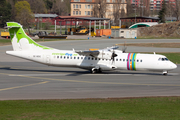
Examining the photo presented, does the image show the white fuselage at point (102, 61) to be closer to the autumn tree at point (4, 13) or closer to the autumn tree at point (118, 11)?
the autumn tree at point (4, 13)

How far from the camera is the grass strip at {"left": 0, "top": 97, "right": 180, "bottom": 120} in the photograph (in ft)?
46.9

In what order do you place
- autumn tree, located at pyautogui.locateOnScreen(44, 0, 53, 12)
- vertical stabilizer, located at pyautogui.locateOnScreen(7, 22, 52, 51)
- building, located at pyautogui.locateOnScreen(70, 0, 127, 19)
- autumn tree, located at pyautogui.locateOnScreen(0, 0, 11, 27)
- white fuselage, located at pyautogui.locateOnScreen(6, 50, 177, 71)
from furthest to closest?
autumn tree, located at pyautogui.locateOnScreen(44, 0, 53, 12) < building, located at pyautogui.locateOnScreen(70, 0, 127, 19) < autumn tree, located at pyautogui.locateOnScreen(0, 0, 11, 27) < vertical stabilizer, located at pyautogui.locateOnScreen(7, 22, 52, 51) < white fuselage, located at pyautogui.locateOnScreen(6, 50, 177, 71)

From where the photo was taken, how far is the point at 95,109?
53.6 ft

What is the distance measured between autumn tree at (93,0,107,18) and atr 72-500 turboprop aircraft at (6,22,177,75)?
4542 inches

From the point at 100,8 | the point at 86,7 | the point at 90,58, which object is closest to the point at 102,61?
the point at 90,58

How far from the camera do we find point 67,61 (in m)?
32.0

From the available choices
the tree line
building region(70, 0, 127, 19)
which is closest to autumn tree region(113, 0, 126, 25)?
building region(70, 0, 127, 19)

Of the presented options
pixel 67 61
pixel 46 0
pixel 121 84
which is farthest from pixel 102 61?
pixel 46 0

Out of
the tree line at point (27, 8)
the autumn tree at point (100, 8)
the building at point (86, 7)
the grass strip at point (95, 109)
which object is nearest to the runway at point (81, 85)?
the grass strip at point (95, 109)

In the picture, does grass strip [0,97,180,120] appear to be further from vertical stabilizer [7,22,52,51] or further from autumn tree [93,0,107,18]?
autumn tree [93,0,107,18]

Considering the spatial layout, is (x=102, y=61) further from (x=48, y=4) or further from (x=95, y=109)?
(x=48, y=4)

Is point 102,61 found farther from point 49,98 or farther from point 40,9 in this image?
point 40,9

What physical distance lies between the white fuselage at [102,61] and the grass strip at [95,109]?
10691 millimetres

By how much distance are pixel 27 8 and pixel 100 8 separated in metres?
41.2
